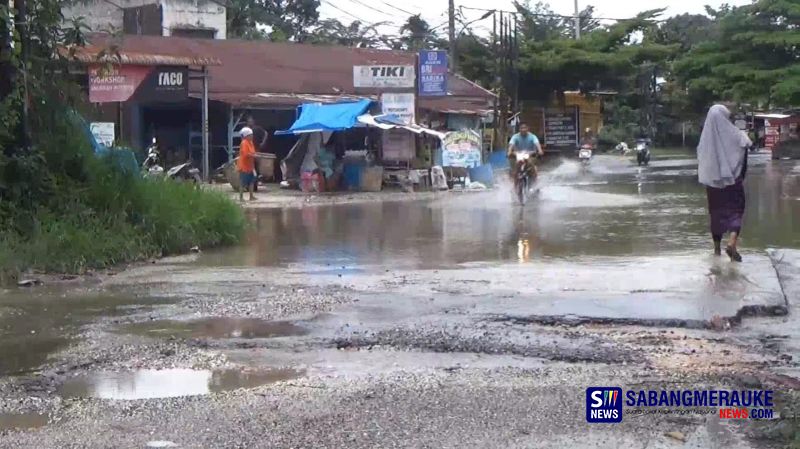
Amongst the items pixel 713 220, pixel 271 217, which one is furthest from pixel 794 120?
pixel 713 220

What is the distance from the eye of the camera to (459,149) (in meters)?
27.0

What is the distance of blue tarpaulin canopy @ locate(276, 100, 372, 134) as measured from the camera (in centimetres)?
2447

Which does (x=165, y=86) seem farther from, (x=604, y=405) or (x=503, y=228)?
(x=604, y=405)

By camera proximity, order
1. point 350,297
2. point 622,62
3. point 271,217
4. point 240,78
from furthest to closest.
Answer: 1. point 622,62
2. point 240,78
3. point 271,217
4. point 350,297

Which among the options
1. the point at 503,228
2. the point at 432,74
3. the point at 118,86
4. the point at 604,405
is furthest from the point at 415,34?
the point at 604,405

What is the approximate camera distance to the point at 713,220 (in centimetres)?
1138

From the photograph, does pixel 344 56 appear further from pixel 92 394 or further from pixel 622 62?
pixel 92 394

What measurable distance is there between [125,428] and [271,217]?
43.1ft

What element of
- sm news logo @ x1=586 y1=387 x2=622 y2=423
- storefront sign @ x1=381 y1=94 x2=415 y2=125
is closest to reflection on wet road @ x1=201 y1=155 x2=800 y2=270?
storefront sign @ x1=381 y1=94 x2=415 y2=125

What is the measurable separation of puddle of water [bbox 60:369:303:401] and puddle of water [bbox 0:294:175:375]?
59 cm

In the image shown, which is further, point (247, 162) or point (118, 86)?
point (118, 86)

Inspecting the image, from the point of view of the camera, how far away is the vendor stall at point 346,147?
979 inches

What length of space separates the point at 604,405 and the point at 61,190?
8324 mm

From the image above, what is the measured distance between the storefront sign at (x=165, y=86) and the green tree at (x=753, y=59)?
24439mm
